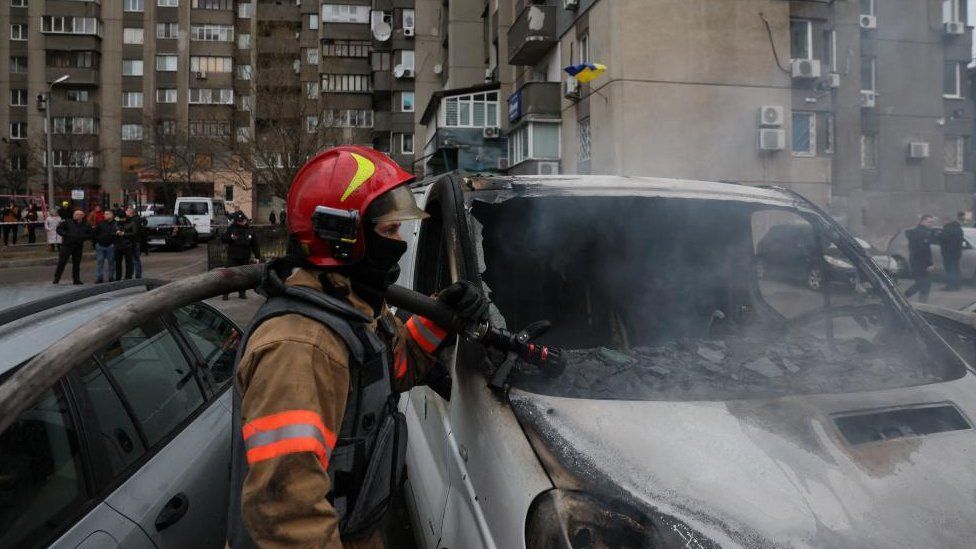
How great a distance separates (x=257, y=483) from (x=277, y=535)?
0.11m

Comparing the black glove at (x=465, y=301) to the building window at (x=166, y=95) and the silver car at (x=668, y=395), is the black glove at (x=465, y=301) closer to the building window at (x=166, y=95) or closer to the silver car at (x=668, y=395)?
the silver car at (x=668, y=395)

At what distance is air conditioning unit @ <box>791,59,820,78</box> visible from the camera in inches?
595

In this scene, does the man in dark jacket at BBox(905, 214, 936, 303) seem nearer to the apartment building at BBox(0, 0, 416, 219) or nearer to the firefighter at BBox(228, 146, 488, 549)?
the firefighter at BBox(228, 146, 488, 549)

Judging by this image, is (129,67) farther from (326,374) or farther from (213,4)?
(326,374)

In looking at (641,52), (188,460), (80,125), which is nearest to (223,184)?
(80,125)

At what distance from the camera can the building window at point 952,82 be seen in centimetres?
696

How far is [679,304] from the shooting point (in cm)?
306

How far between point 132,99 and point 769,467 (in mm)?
53273

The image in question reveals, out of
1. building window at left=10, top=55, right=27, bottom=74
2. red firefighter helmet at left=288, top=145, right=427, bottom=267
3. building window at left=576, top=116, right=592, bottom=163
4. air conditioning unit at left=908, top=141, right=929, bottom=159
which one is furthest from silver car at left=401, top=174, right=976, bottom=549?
building window at left=10, top=55, right=27, bottom=74

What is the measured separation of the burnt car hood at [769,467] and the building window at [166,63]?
51.8 meters

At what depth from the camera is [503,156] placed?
25469 mm

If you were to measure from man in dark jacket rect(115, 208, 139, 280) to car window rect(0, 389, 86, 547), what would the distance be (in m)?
12.8

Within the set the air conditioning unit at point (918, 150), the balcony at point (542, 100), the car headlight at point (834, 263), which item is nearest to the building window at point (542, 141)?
the balcony at point (542, 100)

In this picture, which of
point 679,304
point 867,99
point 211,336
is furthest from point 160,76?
point 679,304
